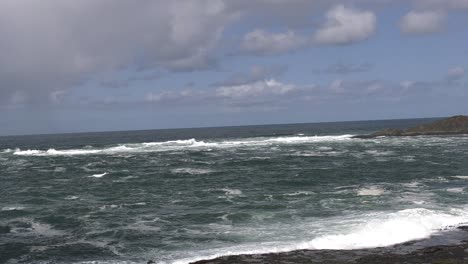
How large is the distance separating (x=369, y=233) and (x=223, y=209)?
37.9 ft

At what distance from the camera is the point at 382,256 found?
851 inches

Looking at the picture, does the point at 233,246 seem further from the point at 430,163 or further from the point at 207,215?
the point at 430,163

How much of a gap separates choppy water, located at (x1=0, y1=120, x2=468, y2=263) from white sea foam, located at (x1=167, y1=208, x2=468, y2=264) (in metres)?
0.05

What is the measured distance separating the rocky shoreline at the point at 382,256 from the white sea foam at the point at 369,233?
0.92m

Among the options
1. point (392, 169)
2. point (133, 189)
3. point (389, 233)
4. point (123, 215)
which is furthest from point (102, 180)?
point (389, 233)

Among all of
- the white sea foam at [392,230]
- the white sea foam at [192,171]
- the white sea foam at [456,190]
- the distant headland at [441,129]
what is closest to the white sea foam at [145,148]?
the distant headland at [441,129]

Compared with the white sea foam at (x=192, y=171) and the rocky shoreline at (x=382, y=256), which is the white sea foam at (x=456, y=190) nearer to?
the rocky shoreline at (x=382, y=256)

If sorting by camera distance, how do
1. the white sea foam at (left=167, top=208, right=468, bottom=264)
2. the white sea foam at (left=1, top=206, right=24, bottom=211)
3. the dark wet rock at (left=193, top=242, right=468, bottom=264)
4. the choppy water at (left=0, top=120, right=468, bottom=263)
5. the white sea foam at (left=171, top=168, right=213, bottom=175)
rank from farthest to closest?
the white sea foam at (left=171, top=168, right=213, bottom=175), the white sea foam at (left=1, top=206, right=24, bottom=211), the choppy water at (left=0, top=120, right=468, bottom=263), the white sea foam at (left=167, top=208, right=468, bottom=264), the dark wet rock at (left=193, top=242, right=468, bottom=264)

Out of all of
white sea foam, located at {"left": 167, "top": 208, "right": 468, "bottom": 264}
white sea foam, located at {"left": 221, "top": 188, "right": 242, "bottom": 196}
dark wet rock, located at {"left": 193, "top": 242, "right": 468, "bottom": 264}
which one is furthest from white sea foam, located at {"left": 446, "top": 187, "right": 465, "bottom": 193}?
dark wet rock, located at {"left": 193, "top": 242, "right": 468, "bottom": 264}

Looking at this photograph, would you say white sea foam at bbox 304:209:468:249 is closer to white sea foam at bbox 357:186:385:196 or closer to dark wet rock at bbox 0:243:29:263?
white sea foam at bbox 357:186:385:196

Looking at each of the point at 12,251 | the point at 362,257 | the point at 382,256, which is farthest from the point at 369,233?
the point at 12,251

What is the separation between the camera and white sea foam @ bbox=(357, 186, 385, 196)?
38.1 m

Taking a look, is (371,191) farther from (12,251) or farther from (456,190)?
(12,251)

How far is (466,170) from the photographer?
50.0 m
